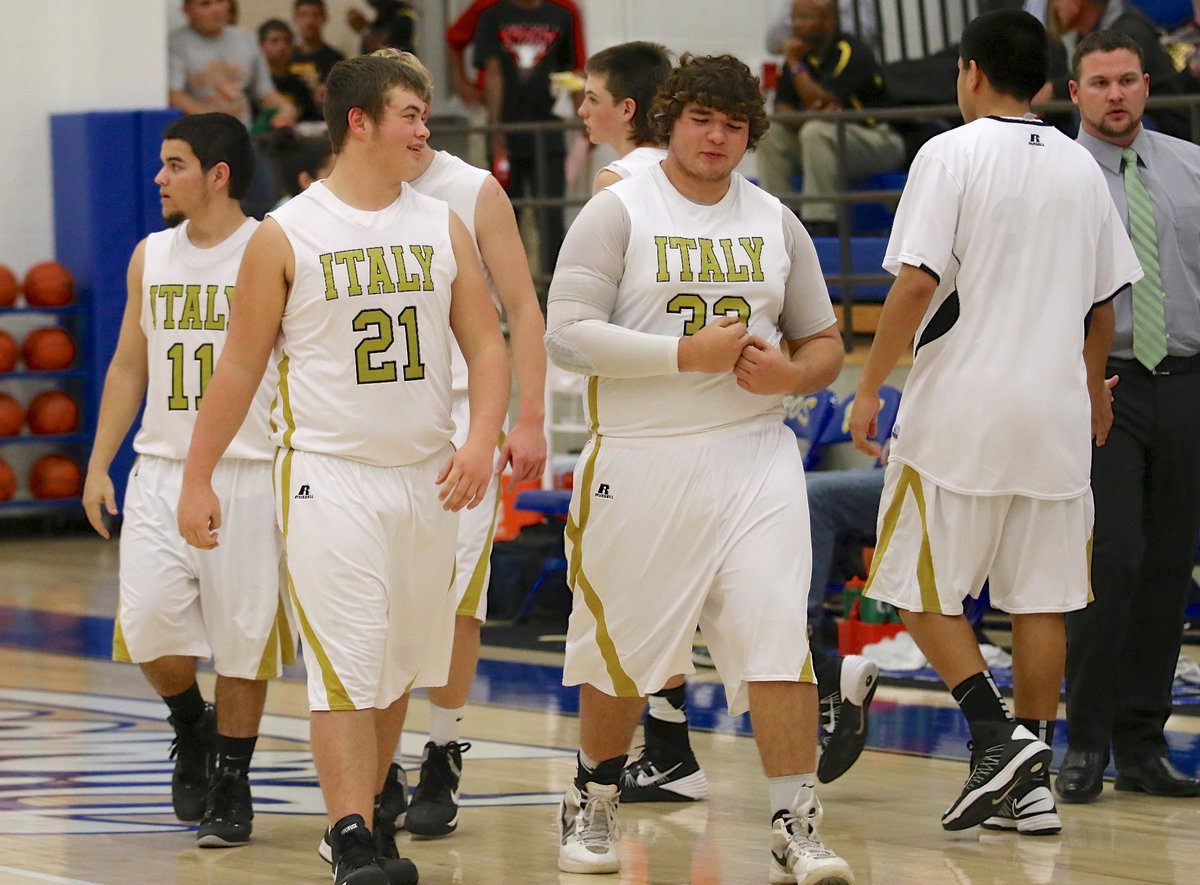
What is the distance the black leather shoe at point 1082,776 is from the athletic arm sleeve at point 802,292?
1.57 meters

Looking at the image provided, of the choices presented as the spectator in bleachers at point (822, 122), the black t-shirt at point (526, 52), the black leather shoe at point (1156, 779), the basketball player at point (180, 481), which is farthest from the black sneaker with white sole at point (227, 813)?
the black t-shirt at point (526, 52)

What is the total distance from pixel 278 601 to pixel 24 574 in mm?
6839

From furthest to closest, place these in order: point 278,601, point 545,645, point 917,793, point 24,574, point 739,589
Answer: point 24,574 < point 545,645 < point 917,793 < point 278,601 < point 739,589

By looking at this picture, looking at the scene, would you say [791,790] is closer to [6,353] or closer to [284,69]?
[6,353]

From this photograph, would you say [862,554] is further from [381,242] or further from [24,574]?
[24,574]

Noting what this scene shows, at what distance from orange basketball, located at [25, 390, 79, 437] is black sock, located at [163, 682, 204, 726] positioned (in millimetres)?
8213

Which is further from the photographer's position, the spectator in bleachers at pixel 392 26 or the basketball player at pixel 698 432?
the spectator in bleachers at pixel 392 26

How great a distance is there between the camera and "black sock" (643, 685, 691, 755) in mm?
5867

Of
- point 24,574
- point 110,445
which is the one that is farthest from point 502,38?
point 110,445

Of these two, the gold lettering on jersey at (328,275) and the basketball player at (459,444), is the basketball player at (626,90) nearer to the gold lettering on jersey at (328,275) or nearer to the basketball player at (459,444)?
the basketball player at (459,444)

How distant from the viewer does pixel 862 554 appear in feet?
28.9

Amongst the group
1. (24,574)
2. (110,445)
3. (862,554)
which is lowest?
(24,574)

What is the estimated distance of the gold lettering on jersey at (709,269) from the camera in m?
4.68

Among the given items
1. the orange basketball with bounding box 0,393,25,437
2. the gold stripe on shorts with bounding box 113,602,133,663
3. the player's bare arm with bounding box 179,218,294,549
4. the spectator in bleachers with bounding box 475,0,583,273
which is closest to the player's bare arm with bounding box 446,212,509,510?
the player's bare arm with bounding box 179,218,294,549
